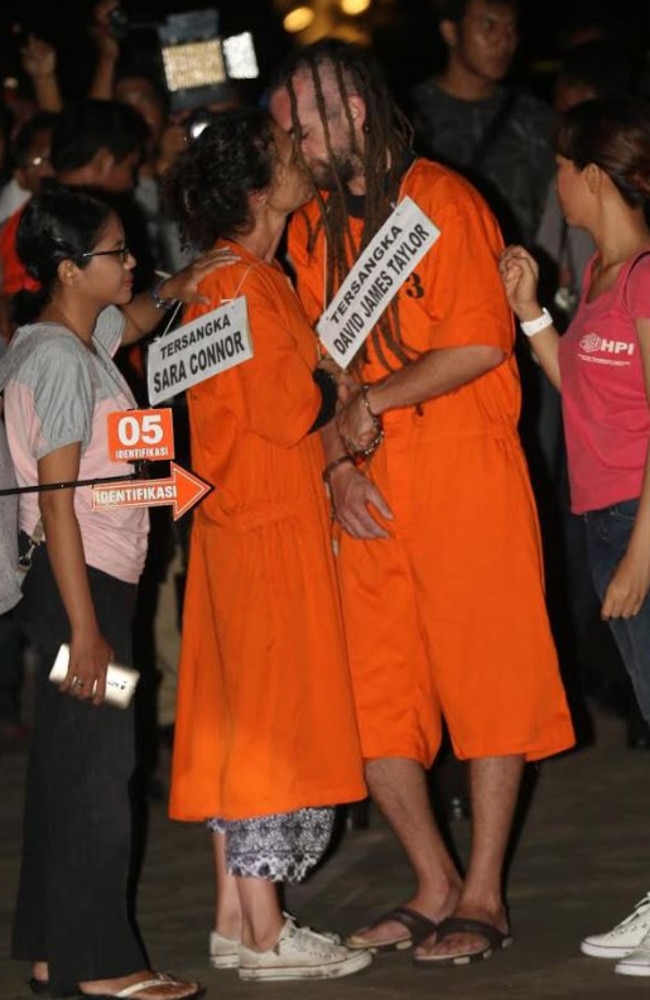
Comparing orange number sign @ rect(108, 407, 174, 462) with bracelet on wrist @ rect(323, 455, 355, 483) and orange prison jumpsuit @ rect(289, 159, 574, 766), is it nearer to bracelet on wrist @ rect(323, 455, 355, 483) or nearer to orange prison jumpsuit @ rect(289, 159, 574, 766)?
bracelet on wrist @ rect(323, 455, 355, 483)

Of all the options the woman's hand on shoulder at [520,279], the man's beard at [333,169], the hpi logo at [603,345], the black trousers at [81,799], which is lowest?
the black trousers at [81,799]

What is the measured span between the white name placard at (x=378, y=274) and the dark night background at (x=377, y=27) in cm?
1034

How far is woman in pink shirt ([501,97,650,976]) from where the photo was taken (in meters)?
4.25

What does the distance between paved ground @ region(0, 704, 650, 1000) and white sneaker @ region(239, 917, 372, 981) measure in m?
0.04

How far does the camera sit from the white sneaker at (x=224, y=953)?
15.3 feet

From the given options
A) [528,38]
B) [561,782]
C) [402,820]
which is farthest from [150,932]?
[528,38]

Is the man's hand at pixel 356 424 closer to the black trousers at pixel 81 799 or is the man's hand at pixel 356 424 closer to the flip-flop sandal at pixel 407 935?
the black trousers at pixel 81 799

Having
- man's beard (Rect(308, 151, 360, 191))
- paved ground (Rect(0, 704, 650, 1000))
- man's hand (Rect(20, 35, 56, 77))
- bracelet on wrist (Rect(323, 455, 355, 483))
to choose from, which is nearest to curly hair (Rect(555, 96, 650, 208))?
man's beard (Rect(308, 151, 360, 191))

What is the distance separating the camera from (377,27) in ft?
69.5

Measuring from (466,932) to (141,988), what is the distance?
2.43 feet

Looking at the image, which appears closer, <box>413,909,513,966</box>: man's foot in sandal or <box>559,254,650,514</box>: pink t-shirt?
<box>559,254,650,514</box>: pink t-shirt

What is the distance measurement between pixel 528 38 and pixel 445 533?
50.9ft

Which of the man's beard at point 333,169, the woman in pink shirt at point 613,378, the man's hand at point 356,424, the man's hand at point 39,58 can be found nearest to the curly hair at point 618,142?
the woman in pink shirt at point 613,378

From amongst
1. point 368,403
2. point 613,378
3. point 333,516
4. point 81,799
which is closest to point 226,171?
point 368,403
